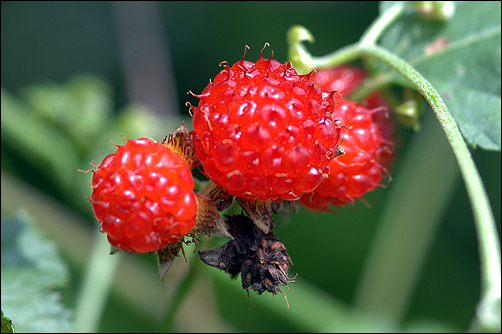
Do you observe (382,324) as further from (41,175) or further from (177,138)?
(41,175)

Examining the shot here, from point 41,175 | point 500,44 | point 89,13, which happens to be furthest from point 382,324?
point 89,13

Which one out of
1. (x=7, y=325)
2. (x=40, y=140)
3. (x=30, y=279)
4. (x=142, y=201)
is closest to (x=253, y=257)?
(x=142, y=201)

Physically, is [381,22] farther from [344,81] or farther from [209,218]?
[209,218]

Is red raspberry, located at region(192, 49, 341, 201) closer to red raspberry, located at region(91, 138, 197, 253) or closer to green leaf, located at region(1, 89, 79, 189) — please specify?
red raspberry, located at region(91, 138, 197, 253)

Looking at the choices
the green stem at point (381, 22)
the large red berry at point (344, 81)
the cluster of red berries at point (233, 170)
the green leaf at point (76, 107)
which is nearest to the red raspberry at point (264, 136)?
the cluster of red berries at point (233, 170)

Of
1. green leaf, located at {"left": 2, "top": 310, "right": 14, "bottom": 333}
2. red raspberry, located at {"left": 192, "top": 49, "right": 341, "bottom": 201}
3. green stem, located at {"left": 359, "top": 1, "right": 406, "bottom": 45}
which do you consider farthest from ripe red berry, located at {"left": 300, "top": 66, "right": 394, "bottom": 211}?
green leaf, located at {"left": 2, "top": 310, "right": 14, "bottom": 333}
